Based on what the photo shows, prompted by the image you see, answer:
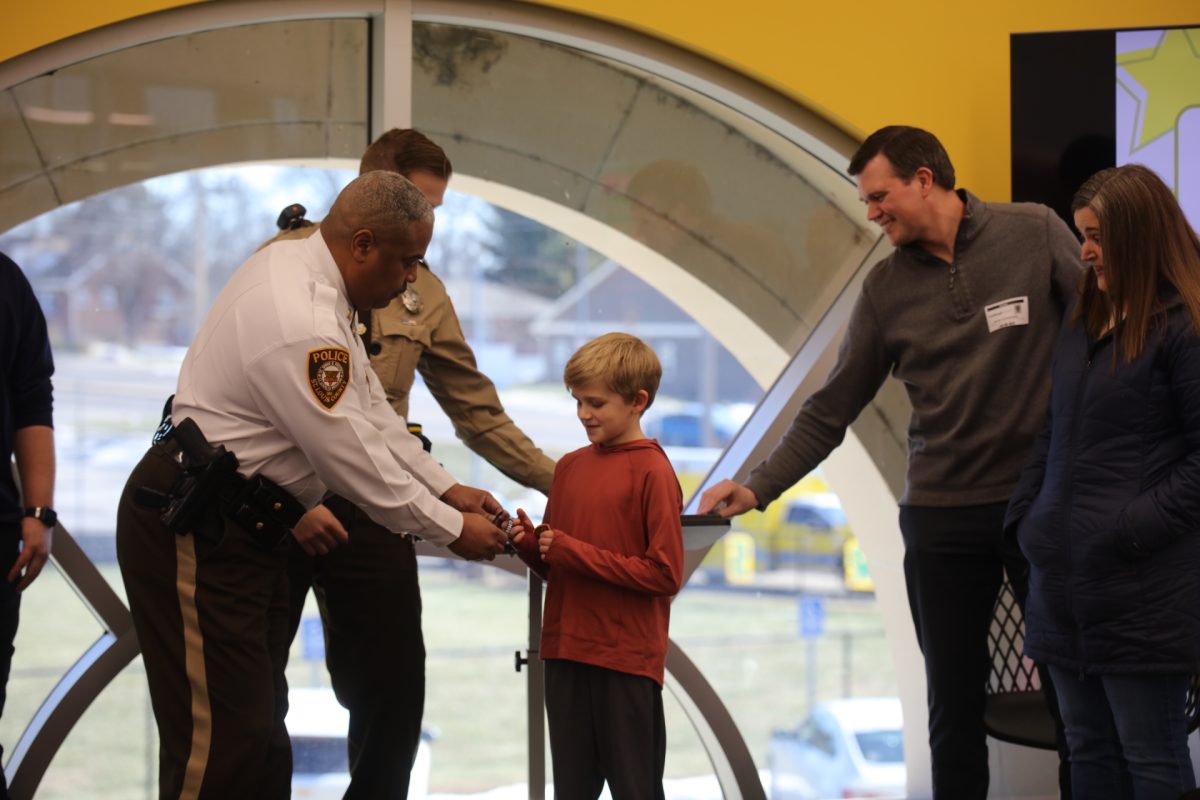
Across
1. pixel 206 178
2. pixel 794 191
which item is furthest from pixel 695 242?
pixel 206 178

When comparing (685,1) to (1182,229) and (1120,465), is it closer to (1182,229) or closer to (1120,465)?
(1182,229)

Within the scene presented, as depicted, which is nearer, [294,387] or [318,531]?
[294,387]

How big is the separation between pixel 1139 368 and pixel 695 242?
2082 mm

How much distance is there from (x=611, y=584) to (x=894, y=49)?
7.11 feet

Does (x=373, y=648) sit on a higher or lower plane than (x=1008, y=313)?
lower

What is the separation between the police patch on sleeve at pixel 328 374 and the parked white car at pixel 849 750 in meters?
2.52

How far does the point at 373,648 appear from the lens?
275cm

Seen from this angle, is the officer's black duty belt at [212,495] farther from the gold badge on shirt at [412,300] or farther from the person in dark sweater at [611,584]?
the gold badge on shirt at [412,300]

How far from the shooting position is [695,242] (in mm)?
4195

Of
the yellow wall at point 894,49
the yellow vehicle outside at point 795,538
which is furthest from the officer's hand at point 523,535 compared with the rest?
the yellow vehicle outside at point 795,538

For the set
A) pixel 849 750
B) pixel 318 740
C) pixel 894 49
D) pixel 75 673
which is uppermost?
pixel 894 49

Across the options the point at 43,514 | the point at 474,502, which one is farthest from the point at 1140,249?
the point at 43,514

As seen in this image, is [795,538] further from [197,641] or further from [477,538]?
[197,641]

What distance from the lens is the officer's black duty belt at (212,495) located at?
2162mm
